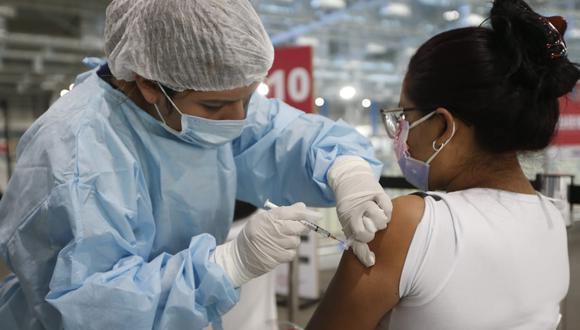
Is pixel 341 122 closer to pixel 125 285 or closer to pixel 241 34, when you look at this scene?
pixel 241 34

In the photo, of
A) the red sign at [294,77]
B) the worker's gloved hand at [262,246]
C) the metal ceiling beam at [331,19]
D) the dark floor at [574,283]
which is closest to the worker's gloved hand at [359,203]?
the worker's gloved hand at [262,246]

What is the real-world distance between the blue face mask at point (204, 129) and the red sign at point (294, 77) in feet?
5.67

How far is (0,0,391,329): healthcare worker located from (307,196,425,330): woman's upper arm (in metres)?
0.03

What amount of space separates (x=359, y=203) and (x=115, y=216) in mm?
478

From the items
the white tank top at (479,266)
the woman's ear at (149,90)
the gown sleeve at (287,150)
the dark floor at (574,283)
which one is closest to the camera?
the white tank top at (479,266)

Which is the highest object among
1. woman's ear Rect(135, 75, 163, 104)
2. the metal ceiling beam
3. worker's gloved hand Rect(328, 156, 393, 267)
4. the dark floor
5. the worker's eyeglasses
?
woman's ear Rect(135, 75, 163, 104)

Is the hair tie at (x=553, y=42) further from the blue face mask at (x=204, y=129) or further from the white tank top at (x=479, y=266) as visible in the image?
the blue face mask at (x=204, y=129)

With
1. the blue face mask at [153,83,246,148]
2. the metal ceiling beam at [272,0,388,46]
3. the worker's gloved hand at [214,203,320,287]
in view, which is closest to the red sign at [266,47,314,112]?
the blue face mask at [153,83,246,148]

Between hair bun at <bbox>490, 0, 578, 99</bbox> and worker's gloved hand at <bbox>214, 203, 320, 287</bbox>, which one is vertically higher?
hair bun at <bbox>490, 0, 578, 99</bbox>

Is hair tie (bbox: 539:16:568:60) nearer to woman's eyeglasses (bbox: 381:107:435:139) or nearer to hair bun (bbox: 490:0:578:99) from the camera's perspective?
hair bun (bbox: 490:0:578:99)

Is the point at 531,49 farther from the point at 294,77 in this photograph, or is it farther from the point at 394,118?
the point at 294,77

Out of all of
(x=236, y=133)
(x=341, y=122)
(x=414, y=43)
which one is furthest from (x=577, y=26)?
(x=236, y=133)

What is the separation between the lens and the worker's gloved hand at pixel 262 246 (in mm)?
998

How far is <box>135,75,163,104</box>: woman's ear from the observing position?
113 centimetres
